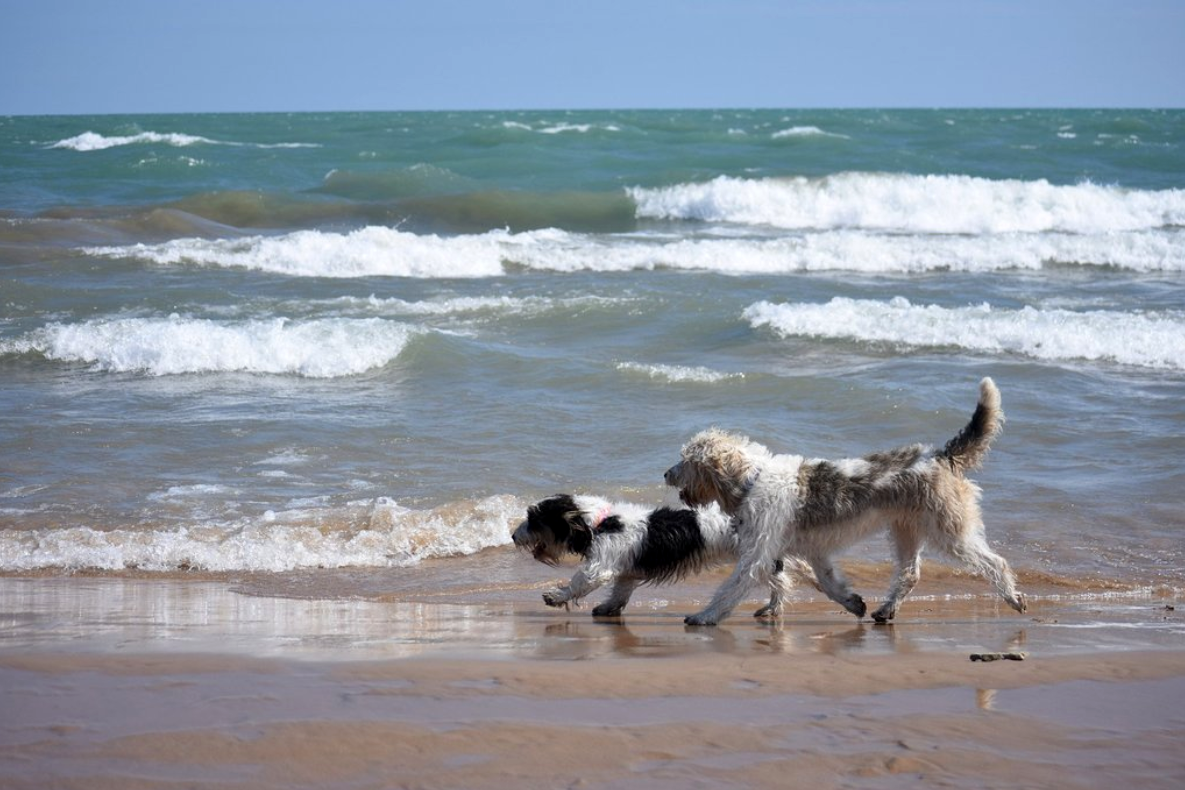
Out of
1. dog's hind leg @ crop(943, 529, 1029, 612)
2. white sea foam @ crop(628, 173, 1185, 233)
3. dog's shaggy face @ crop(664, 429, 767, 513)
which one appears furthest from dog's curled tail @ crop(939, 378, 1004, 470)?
white sea foam @ crop(628, 173, 1185, 233)

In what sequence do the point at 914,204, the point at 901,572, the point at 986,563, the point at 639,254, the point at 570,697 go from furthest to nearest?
the point at 914,204, the point at 639,254, the point at 901,572, the point at 986,563, the point at 570,697

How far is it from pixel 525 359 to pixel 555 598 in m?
7.27

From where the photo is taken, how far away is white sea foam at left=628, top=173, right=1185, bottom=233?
104 feet

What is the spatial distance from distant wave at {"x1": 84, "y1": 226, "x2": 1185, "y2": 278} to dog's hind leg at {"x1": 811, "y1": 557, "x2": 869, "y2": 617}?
51.2 ft

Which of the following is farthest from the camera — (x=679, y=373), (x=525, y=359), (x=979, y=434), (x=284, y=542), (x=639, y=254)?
(x=639, y=254)

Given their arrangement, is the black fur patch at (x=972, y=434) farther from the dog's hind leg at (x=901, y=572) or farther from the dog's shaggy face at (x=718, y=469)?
the dog's shaggy face at (x=718, y=469)

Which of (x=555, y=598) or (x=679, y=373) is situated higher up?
(x=679, y=373)

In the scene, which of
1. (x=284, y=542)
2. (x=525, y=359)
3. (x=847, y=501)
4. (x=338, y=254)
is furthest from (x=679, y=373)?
(x=338, y=254)

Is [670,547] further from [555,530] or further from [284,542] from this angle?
[284,542]

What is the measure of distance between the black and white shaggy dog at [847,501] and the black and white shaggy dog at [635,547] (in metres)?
0.23

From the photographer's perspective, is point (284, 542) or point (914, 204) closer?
point (284, 542)

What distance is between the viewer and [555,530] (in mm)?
6855

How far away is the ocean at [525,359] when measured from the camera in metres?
8.51

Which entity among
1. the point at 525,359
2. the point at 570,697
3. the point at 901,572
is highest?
the point at 525,359
